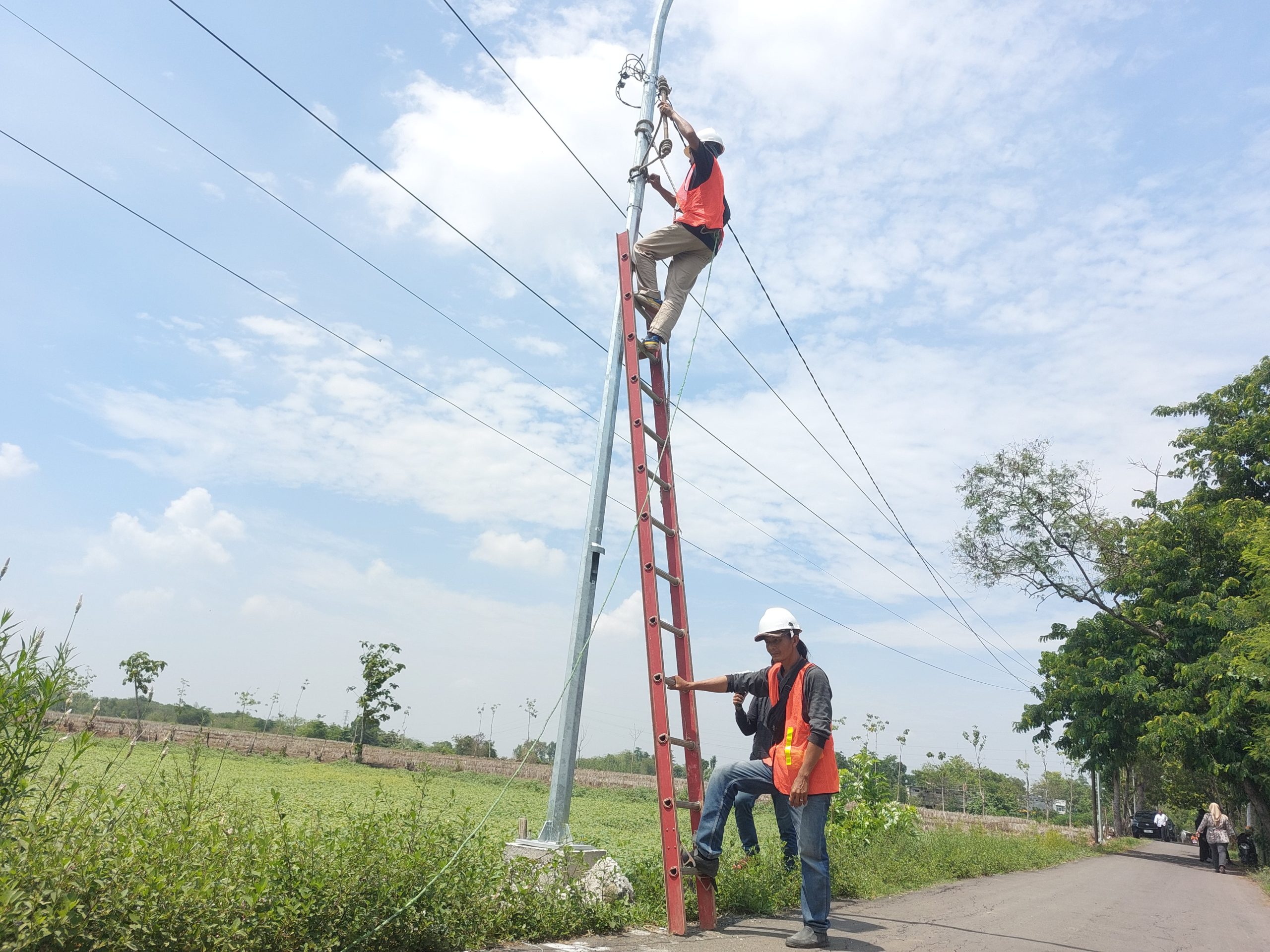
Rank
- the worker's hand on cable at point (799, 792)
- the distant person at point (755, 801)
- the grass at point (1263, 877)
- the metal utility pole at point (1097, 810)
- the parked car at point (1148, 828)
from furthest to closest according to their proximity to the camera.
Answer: the parked car at point (1148, 828) → the metal utility pole at point (1097, 810) → the grass at point (1263, 877) → the distant person at point (755, 801) → the worker's hand on cable at point (799, 792)

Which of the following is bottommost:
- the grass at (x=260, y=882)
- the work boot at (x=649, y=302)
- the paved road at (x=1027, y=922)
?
the paved road at (x=1027, y=922)

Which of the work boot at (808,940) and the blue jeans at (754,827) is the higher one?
the blue jeans at (754,827)

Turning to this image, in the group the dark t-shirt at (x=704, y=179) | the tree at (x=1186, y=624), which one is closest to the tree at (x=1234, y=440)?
the tree at (x=1186, y=624)

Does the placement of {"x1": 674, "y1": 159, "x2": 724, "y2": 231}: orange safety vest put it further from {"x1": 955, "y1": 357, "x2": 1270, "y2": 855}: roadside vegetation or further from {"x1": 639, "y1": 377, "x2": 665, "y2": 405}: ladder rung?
{"x1": 955, "y1": 357, "x2": 1270, "y2": 855}: roadside vegetation

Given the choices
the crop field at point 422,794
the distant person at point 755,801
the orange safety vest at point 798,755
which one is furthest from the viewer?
the crop field at point 422,794

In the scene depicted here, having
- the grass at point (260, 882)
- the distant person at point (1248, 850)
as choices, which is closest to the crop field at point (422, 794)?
the grass at point (260, 882)

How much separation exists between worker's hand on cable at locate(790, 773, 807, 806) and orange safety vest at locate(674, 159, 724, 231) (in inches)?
170

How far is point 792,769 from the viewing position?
18.1 ft

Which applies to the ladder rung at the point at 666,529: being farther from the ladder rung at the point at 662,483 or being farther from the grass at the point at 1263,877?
the grass at the point at 1263,877

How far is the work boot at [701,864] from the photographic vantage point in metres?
5.54

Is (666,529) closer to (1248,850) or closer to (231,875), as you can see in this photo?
(231,875)

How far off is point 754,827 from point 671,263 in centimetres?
477

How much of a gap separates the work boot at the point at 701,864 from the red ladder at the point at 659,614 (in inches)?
3.5

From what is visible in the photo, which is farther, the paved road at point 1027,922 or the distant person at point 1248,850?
the distant person at point 1248,850
